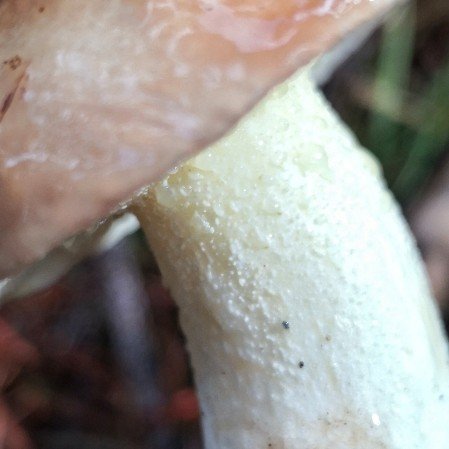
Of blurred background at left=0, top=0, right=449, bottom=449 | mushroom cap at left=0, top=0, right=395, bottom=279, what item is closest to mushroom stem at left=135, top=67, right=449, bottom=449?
mushroom cap at left=0, top=0, right=395, bottom=279

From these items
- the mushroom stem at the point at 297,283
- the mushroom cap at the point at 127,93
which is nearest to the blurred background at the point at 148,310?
the mushroom stem at the point at 297,283

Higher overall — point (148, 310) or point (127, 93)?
point (127, 93)

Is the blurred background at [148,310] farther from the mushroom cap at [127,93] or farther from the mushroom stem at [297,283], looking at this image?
the mushroom cap at [127,93]

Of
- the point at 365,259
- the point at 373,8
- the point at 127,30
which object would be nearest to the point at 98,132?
the point at 127,30

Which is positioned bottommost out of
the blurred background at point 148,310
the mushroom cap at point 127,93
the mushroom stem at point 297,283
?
the blurred background at point 148,310

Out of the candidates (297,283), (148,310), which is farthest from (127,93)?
(148,310)

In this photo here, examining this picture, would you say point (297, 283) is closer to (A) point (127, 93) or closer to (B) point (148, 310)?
(A) point (127, 93)
